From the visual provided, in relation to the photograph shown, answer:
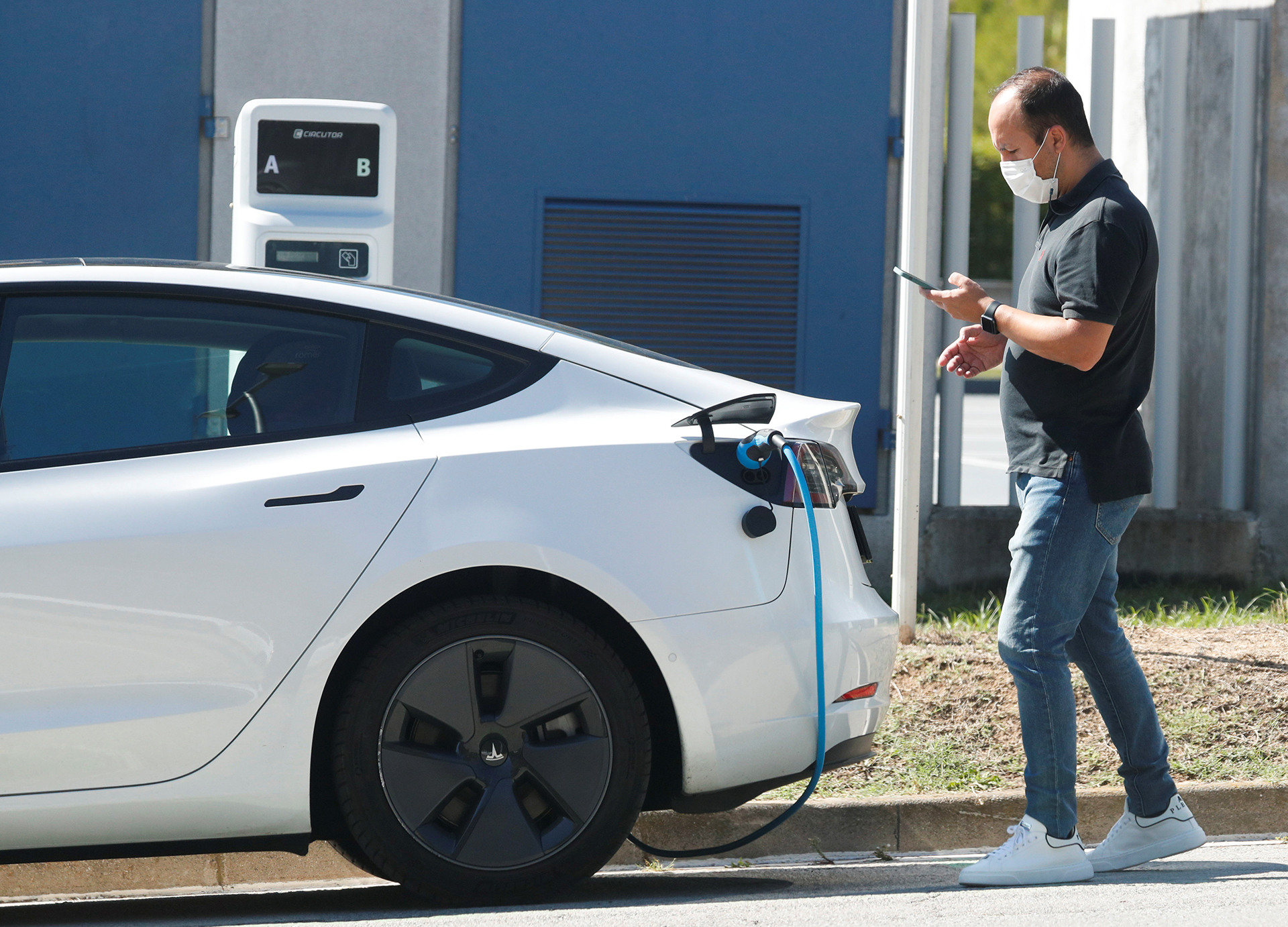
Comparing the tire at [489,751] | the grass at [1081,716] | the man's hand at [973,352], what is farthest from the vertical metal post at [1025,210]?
the tire at [489,751]

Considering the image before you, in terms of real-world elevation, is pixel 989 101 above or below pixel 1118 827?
above

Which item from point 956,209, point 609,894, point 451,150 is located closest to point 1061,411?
point 609,894

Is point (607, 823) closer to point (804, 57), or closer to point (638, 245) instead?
point (638, 245)

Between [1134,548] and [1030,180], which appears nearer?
[1030,180]

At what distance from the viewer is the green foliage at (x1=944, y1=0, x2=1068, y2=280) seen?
3412 cm

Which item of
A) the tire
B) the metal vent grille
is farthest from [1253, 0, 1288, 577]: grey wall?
the tire

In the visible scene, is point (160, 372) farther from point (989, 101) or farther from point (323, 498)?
point (989, 101)

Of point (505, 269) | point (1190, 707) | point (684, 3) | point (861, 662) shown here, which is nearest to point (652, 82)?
point (684, 3)

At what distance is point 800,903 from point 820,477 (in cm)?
102

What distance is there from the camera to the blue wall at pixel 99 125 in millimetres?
7359

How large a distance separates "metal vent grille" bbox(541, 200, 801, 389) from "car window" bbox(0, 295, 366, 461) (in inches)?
169

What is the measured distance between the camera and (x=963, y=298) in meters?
3.77

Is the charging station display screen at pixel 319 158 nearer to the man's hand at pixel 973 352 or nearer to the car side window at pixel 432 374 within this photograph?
the car side window at pixel 432 374

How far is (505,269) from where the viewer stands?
25.3 feet
